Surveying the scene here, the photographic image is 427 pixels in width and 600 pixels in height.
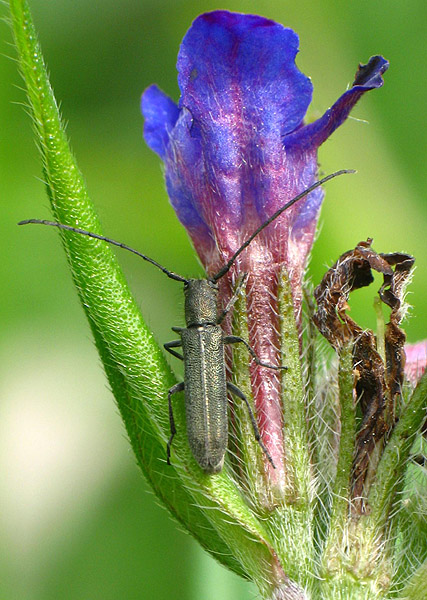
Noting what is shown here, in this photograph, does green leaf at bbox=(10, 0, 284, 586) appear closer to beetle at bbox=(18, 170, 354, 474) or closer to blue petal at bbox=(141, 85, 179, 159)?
beetle at bbox=(18, 170, 354, 474)

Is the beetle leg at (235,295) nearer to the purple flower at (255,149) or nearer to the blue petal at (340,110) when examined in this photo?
Answer: the purple flower at (255,149)

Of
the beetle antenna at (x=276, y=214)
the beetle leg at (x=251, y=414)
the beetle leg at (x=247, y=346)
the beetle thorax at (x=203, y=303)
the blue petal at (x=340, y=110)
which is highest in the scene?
the blue petal at (x=340, y=110)

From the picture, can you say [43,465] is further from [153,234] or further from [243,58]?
[243,58]

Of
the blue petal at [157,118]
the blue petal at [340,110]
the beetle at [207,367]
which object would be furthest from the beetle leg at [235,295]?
the blue petal at [157,118]

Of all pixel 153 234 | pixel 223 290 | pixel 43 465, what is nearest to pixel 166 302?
pixel 153 234

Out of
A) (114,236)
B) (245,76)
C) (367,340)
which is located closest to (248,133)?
(245,76)

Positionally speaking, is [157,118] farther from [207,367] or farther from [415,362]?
[415,362]
